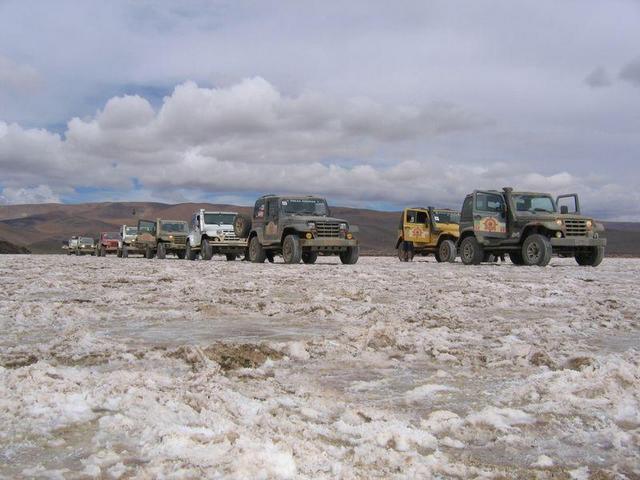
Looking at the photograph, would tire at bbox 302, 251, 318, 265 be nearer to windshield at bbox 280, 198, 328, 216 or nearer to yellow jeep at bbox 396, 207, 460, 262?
windshield at bbox 280, 198, 328, 216

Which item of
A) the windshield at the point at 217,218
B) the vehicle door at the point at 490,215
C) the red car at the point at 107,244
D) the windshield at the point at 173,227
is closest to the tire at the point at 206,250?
the windshield at the point at 217,218

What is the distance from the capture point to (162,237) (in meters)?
23.7

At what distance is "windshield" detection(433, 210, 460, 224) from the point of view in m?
19.4

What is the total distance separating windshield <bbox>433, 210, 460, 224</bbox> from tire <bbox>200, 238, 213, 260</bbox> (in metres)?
7.54

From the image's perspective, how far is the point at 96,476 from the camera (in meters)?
1.95

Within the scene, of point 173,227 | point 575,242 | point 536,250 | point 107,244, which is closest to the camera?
point 575,242

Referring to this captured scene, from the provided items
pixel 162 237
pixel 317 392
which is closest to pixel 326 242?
pixel 162 237

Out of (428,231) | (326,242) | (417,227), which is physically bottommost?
(326,242)

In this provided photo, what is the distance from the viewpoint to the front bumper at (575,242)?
46.6 feet

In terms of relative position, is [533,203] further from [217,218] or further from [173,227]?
[173,227]

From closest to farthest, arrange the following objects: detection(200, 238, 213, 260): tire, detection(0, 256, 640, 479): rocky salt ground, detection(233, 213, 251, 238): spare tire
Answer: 1. detection(0, 256, 640, 479): rocky salt ground
2. detection(233, 213, 251, 238): spare tire
3. detection(200, 238, 213, 260): tire

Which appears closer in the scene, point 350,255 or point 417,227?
point 350,255

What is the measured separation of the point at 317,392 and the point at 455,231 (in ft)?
54.1

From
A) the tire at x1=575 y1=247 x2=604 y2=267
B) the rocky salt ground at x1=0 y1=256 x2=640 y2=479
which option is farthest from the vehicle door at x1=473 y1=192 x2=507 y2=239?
the rocky salt ground at x1=0 y1=256 x2=640 y2=479
